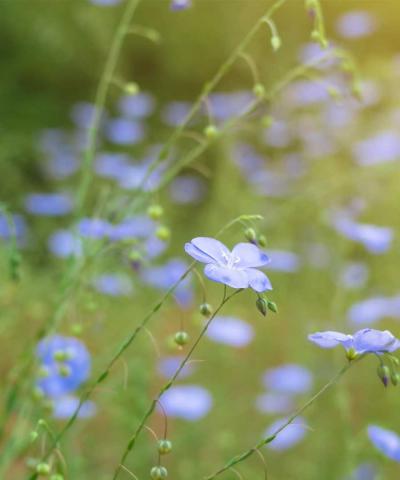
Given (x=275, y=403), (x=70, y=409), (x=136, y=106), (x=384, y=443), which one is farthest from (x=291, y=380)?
(x=136, y=106)

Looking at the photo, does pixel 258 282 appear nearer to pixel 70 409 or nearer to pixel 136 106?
pixel 70 409

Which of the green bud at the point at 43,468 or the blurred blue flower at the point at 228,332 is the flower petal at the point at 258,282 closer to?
the green bud at the point at 43,468

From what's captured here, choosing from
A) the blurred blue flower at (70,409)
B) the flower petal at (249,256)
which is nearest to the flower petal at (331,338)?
the flower petal at (249,256)

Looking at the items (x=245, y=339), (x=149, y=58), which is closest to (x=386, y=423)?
(x=245, y=339)

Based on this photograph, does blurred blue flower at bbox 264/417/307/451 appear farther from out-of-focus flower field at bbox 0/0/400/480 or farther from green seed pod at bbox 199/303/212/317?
green seed pod at bbox 199/303/212/317

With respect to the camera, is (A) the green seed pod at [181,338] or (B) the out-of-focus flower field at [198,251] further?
(B) the out-of-focus flower field at [198,251]

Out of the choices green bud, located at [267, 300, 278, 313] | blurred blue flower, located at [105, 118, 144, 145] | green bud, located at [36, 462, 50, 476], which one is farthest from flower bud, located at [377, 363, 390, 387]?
blurred blue flower, located at [105, 118, 144, 145]

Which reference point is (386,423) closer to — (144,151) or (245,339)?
(245,339)
